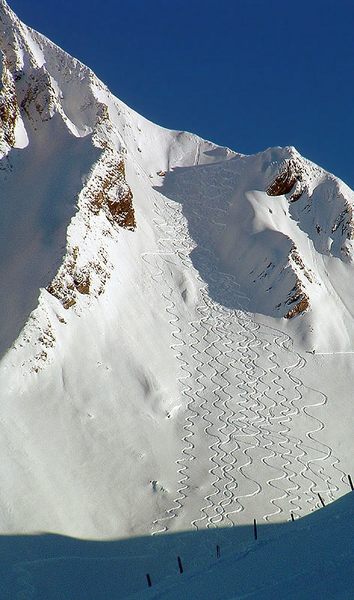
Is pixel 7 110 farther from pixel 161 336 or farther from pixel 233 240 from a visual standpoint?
pixel 161 336

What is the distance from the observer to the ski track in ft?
69.6

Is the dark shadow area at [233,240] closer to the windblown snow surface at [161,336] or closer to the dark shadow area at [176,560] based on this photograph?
the windblown snow surface at [161,336]

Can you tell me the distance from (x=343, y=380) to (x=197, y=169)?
21465 millimetres

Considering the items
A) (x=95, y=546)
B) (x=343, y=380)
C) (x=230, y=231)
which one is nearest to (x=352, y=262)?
(x=230, y=231)

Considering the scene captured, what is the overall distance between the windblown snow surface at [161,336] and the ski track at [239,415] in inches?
3.2

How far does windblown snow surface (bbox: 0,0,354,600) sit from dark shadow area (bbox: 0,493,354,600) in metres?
0.10

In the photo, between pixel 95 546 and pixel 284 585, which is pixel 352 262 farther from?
pixel 284 585

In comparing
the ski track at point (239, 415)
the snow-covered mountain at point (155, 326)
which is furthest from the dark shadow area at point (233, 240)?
the ski track at point (239, 415)

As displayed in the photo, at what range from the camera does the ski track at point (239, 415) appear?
21219mm

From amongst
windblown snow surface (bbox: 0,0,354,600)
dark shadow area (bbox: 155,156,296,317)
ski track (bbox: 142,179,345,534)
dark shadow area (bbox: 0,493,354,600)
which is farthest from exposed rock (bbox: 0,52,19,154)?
dark shadow area (bbox: 0,493,354,600)

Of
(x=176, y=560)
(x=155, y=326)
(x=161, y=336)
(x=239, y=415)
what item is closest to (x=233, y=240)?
(x=155, y=326)

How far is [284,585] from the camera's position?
789 centimetres

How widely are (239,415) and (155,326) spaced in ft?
18.9

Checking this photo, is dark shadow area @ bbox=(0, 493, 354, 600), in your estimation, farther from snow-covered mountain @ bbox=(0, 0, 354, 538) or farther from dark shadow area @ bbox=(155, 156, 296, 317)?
dark shadow area @ bbox=(155, 156, 296, 317)
